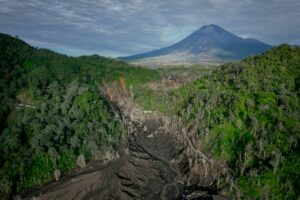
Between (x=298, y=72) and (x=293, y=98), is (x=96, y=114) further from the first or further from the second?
(x=298, y=72)

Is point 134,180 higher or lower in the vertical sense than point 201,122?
lower

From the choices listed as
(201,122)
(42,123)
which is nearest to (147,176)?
(201,122)

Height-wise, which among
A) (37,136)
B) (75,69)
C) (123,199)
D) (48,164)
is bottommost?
(123,199)

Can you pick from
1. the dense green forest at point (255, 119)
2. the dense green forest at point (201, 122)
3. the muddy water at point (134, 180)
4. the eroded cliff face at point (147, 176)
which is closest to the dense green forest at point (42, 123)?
the dense green forest at point (201, 122)

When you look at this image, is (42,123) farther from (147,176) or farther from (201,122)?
(201,122)

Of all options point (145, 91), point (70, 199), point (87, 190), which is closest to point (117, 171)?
point (87, 190)

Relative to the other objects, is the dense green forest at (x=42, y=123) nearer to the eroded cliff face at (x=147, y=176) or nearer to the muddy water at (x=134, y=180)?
the eroded cliff face at (x=147, y=176)
